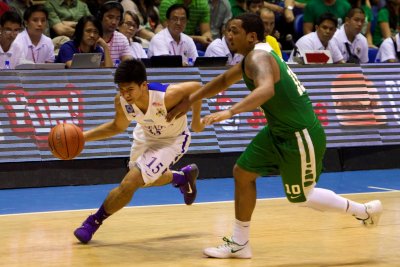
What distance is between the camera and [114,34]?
1170 centimetres

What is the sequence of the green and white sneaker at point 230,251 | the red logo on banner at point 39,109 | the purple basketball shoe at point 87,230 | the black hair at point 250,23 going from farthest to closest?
the red logo on banner at point 39,109 < the purple basketball shoe at point 87,230 < the green and white sneaker at point 230,251 < the black hair at point 250,23

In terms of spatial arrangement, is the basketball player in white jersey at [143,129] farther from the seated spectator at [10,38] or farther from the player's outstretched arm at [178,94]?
the seated spectator at [10,38]

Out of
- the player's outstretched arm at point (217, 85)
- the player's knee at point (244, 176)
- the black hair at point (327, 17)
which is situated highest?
the player's outstretched arm at point (217, 85)

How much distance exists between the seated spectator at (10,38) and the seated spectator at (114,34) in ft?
3.72

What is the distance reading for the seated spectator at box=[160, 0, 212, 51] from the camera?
43.8 feet

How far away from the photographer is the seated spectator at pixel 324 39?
41.9ft

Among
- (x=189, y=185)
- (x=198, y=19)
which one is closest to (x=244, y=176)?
(x=189, y=185)

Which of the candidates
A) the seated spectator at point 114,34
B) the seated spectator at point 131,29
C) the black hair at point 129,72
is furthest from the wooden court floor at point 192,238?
the seated spectator at point 131,29

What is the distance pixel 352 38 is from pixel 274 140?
23.9 feet

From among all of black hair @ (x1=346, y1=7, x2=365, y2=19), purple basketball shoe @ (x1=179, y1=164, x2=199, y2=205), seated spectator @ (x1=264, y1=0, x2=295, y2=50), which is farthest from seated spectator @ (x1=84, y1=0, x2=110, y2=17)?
purple basketball shoe @ (x1=179, y1=164, x2=199, y2=205)

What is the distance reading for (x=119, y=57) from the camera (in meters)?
11.7

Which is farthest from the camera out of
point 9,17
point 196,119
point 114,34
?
point 114,34

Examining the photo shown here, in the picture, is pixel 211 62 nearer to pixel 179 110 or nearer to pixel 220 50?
pixel 220 50

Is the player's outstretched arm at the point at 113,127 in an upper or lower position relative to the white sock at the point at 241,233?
upper
